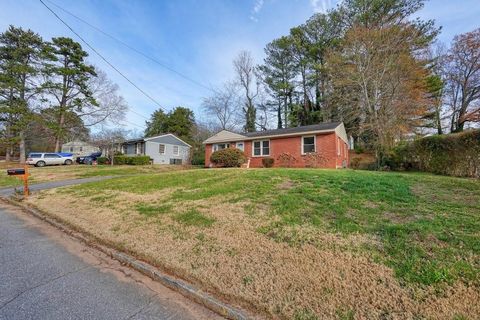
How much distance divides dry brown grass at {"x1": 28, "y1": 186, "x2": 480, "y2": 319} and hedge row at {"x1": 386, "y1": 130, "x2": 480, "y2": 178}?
10.2m

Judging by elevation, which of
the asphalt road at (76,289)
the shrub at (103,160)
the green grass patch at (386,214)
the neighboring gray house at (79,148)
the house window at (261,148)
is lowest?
the asphalt road at (76,289)

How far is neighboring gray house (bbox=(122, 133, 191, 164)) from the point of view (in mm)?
26406

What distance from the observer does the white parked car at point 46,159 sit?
23.7m

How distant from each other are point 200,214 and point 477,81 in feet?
104

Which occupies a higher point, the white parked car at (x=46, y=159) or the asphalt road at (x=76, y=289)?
the white parked car at (x=46, y=159)

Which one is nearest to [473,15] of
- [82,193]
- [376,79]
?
[376,79]

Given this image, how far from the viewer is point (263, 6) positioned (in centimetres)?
1277

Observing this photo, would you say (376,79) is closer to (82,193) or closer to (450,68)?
(450,68)

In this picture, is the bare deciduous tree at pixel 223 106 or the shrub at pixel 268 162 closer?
the shrub at pixel 268 162

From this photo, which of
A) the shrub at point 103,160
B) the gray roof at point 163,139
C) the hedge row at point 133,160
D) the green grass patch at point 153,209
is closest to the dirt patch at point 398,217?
the green grass patch at point 153,209

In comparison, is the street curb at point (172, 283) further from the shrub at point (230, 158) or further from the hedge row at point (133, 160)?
the hedge row at point (133, 160)

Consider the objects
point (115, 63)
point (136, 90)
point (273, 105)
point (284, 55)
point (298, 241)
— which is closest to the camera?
point (298, 241)

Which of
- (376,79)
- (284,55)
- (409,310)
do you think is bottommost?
(409,310)

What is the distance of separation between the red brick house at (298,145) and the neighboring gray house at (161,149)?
11.3 m
